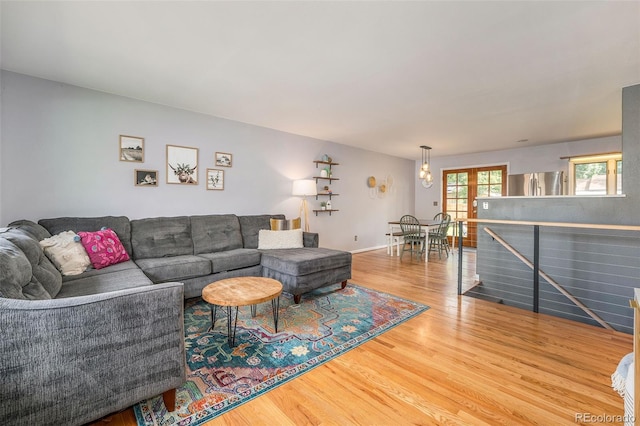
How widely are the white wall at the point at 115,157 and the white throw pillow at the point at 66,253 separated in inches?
24.6

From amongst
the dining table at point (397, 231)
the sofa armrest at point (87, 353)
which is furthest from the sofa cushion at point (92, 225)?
the dining table at point (397, 231)

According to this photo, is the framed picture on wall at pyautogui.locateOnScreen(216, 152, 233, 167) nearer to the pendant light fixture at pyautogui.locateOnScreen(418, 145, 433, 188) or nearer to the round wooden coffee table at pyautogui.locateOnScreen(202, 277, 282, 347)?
the round wooden coffee table at pyautogui.locateOnScreen(202, 277, 282, 347)

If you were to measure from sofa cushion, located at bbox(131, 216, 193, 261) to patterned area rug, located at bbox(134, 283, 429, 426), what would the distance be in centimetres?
69

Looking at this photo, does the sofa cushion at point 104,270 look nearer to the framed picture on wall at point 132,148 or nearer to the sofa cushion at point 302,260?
the framed picture on wall at point 132,148

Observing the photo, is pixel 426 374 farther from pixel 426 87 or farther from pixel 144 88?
pixel 144 88

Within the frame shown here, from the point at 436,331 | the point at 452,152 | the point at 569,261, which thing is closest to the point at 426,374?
the point at 436,331

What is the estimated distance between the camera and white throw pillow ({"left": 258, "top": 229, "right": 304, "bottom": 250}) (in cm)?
382

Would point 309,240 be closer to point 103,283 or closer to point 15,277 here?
point 103,283

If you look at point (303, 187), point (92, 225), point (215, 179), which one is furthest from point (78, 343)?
point (303, 187)

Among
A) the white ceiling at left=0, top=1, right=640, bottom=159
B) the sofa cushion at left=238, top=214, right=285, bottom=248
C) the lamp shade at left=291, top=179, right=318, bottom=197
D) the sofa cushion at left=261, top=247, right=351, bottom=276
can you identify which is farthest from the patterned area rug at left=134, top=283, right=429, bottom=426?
the white ceiling at left=0, top=1, right=640, bottom=159

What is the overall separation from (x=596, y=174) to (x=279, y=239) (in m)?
5.96

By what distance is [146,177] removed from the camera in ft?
11.1

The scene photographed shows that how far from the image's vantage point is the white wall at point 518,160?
5184 mm

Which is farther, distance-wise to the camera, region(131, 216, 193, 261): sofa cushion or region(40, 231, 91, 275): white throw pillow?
region(131, 216, 193, 261): sofa cushion
